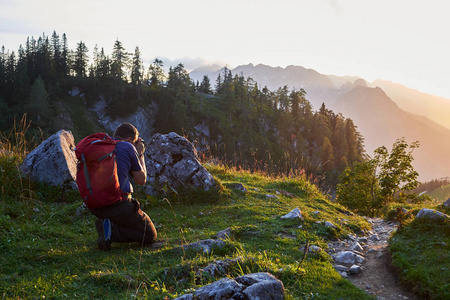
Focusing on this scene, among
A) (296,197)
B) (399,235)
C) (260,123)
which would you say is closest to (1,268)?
(399,235)

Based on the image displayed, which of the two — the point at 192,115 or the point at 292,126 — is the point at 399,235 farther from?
the point at 292,126

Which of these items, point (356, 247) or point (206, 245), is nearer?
point (206, 245)

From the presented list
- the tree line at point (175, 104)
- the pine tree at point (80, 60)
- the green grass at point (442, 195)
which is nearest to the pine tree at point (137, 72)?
the tree line at point (175, 104)

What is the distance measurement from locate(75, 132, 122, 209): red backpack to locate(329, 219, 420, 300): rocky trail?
4.69 metres

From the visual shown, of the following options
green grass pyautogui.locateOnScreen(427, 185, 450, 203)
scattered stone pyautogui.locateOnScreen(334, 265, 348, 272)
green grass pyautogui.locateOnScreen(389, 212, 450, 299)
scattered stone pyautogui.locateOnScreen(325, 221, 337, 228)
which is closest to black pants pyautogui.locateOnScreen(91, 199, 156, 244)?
scattered stone pyautogui.locateOnScreen(334, 265, 348, 272)

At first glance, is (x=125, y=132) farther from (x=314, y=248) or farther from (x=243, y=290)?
(x=314, y=248)

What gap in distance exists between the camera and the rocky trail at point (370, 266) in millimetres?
4418

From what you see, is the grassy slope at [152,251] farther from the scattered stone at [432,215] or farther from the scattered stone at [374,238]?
the scattered stone at [432,215]

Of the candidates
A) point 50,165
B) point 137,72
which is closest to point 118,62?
point 137,72

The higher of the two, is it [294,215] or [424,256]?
[424,256]

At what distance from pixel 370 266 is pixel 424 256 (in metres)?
0.99

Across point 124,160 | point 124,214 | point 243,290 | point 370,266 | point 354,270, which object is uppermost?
point 124,160

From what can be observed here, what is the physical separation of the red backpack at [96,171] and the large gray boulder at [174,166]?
12.4ft

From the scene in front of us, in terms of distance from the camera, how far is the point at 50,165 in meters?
8.12
